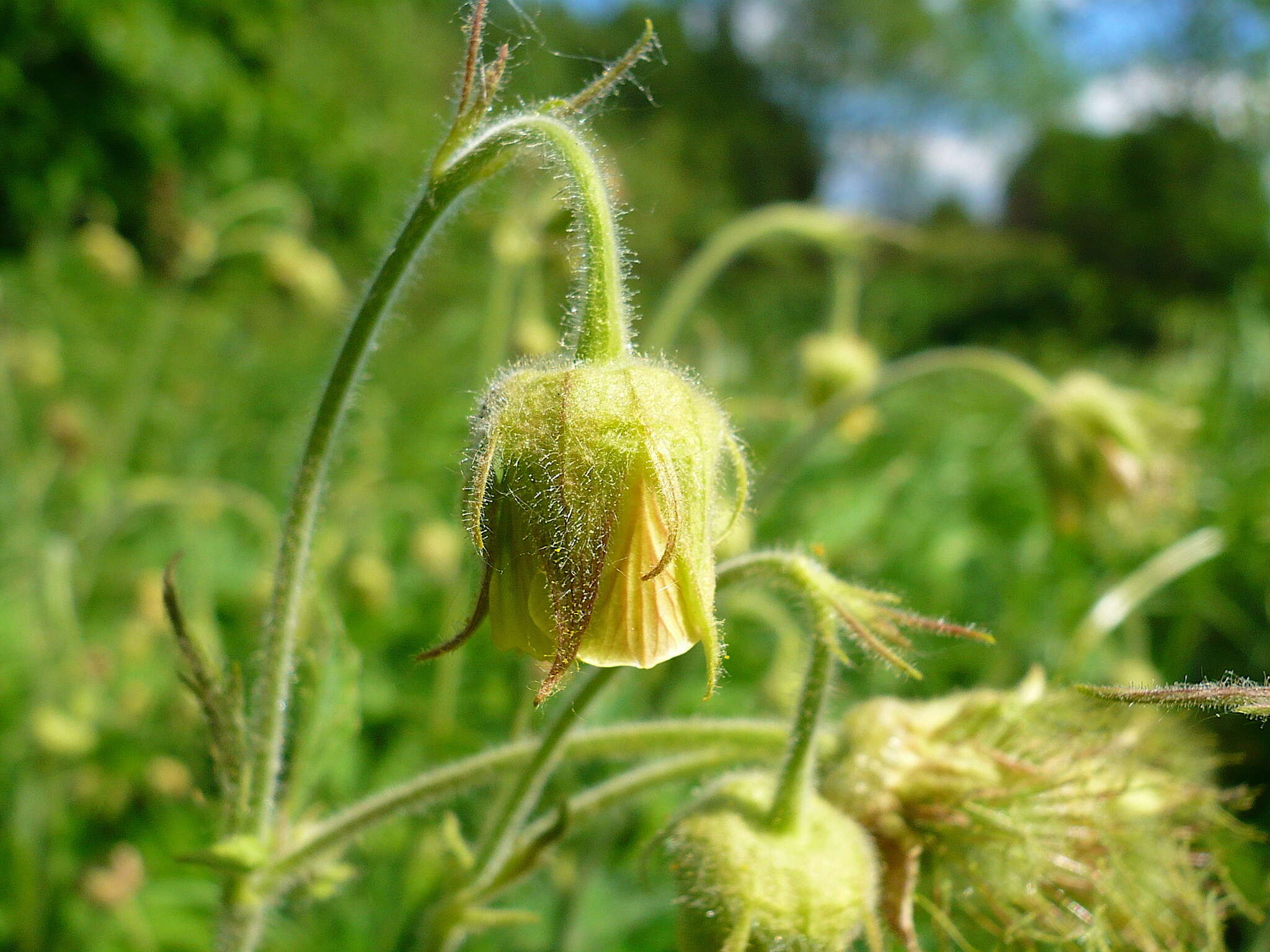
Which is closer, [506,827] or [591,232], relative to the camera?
[591,232]

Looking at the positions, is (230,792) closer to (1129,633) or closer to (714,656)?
(714,656)

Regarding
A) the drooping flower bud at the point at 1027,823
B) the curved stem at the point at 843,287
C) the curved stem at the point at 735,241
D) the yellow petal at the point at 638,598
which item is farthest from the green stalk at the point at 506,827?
the curved stem at the point at 843,287

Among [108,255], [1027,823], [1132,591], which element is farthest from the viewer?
[108,255]

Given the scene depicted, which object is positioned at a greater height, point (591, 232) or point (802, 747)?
point (591, 232)

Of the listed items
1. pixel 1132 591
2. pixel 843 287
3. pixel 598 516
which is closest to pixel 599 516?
pixel 598 516

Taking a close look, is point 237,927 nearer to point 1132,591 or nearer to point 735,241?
point 735,241

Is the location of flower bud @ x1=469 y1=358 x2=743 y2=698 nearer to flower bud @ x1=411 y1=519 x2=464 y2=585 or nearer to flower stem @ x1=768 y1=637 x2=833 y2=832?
flower stem @ x1=768 y1=637 x2=833 y2=832

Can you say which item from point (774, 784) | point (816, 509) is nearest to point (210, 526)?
point (816, 509)

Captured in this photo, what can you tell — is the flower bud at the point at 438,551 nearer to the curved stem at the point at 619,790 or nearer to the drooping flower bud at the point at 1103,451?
the drooping flower bud at the point at 1103,451
